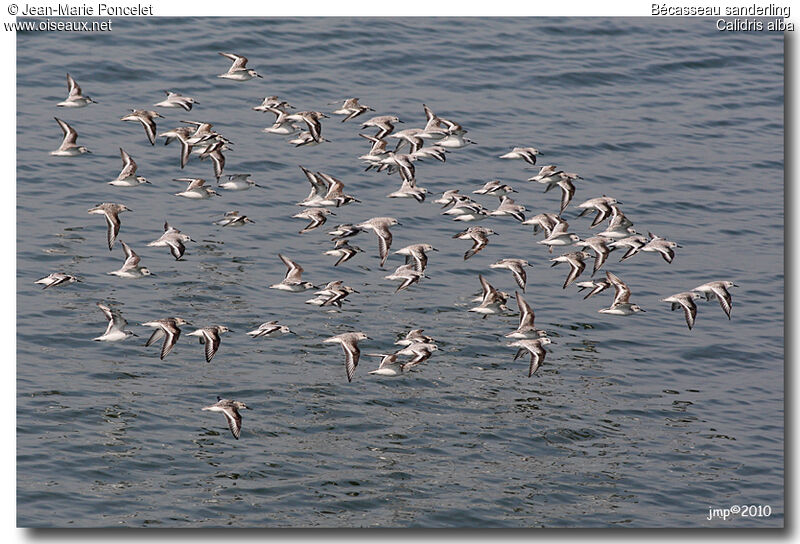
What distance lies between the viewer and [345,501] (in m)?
16.8

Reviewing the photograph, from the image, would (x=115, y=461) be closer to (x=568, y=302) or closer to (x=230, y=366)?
(x=230, y=366)

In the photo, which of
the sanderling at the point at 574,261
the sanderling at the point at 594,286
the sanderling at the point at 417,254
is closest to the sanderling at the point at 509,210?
the sanderling at the point at 574,261

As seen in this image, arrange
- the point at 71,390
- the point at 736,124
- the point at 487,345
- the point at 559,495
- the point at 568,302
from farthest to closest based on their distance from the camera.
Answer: the point at 736,124 → the point at 568,302 → the point at 487,345 → the point at 71,390 → the point at 559,495

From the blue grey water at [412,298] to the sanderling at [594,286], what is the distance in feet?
0.89

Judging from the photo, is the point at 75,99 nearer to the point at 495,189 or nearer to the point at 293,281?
A: the point at 293,281

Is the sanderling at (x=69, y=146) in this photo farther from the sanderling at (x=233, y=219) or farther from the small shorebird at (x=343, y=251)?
the small shorebird at (x=343, y=251)

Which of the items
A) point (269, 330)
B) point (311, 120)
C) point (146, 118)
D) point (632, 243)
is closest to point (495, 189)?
point (632, 243)

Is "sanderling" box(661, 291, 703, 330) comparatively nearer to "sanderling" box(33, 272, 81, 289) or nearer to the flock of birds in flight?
the flock of birds in flight

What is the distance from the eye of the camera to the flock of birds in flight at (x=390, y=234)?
20359mm

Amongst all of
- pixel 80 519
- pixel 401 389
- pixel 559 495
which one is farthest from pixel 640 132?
pixel 80 519

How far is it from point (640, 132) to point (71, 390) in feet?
49.1

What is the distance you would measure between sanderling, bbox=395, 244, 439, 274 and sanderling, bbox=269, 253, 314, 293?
1.99 m

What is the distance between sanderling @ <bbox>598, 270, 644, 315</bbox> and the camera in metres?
21.7

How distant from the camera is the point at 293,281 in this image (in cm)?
2178
